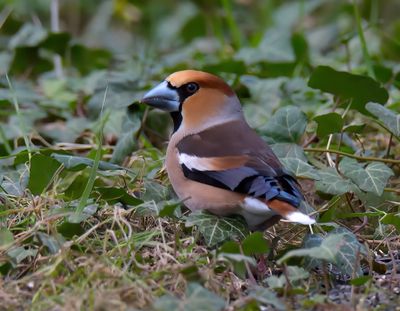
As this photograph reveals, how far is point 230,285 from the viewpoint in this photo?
3.17 m

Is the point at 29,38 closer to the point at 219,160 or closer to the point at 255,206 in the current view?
the point at 219,160

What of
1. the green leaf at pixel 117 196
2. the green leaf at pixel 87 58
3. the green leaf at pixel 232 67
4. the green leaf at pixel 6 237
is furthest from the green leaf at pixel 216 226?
the green leaf at pixel 87 58

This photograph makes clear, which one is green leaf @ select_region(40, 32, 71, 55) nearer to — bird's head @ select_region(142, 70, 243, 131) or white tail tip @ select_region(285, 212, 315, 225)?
bird's head @ select_region(142, 70, 243, 131)

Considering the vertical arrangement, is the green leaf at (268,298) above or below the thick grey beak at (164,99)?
above

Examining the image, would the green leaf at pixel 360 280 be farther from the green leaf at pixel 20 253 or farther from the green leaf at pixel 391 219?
the green leaf at pixel 20 253

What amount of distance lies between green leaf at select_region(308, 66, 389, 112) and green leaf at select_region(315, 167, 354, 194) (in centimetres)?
54

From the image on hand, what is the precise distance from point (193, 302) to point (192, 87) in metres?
1.45

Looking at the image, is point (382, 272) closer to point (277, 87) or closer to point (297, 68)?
point (277, 87)

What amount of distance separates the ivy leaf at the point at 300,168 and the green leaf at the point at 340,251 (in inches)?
20.1

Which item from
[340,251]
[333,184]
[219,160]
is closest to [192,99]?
[219,160]

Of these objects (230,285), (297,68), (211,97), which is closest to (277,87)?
(297,68)

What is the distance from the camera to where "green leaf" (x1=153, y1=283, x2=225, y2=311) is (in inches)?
105

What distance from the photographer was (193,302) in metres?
2.71

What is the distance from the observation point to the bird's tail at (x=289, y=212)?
3.17 metres
